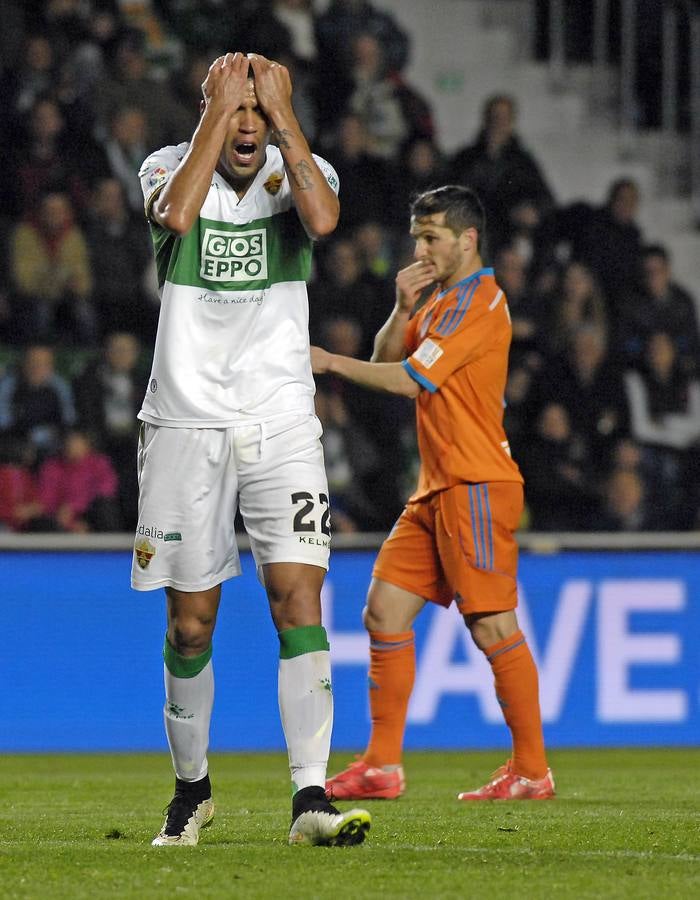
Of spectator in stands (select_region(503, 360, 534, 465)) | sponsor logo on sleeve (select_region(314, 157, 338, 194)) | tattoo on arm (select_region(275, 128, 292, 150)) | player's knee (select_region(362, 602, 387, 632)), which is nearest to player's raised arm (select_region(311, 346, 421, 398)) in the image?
player's knee (select_region(362, 602, 387, 632))

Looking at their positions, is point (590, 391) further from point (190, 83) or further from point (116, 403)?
point (190, 83)

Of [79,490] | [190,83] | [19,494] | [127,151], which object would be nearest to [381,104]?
[190,83]

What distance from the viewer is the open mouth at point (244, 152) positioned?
4.48 m

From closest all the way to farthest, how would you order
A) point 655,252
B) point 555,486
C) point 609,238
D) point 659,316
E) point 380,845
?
point 380,845, point 555,486, point 659,316, point 655,252, point 609,238

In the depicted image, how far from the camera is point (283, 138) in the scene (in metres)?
4.35

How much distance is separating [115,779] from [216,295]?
10.7 ft

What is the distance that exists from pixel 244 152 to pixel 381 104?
8.25 m

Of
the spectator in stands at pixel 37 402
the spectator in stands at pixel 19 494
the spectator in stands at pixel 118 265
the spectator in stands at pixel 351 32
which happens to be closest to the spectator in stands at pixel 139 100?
the spectator in stands at pixel 118 265

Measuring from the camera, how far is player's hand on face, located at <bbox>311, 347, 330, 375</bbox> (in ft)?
17.1

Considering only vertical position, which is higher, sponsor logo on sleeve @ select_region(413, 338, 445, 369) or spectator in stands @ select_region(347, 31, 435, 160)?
spectator in stands @ select_region(347, 31, 435, 160)

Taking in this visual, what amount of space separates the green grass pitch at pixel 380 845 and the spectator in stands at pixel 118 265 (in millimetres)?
4410

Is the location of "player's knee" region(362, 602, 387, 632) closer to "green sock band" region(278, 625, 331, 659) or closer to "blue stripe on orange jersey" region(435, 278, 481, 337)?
"blue stripe on orange jersey" region(435, 278, 481, 337)

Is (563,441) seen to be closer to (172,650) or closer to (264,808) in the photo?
(264,808)

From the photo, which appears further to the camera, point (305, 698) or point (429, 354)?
point (429, 354)
